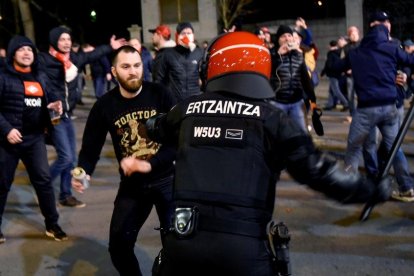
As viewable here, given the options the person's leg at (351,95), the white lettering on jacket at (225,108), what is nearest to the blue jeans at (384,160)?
the white lettering on jacket at (225,108)

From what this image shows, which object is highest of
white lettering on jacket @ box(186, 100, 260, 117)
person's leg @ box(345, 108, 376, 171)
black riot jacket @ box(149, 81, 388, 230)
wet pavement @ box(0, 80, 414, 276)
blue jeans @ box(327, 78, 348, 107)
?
white lettering on jacket @ box(186, 100, 260, 117)

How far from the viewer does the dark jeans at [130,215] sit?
12.3ft

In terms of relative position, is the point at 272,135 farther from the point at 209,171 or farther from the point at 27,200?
the point at 27,200

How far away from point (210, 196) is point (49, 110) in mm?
3510

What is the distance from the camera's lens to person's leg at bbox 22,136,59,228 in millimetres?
5418

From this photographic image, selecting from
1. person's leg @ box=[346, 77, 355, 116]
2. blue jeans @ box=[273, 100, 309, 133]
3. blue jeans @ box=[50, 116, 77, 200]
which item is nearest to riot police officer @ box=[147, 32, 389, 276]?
blue jeans @ box=[50, 116, 77, 200]

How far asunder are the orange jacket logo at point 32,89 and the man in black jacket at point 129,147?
1684 millimetres

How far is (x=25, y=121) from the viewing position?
17.7 ft

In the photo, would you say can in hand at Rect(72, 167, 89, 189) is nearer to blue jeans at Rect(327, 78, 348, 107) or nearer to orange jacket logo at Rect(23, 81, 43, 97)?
orange jacket logo at Rect(23, 81, 43, 97)

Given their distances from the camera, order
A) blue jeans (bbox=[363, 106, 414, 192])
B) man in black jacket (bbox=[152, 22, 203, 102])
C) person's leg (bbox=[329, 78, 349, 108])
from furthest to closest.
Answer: person's leg (bbox=[329, 78, 349, 108]) → man in black jacket (bbox=[152, 22, 203, 102]) → blue jeans (bbox=[363, 106, 414, 192])

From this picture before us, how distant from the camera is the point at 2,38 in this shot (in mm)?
34875

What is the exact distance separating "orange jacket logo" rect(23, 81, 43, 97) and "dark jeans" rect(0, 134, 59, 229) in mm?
375

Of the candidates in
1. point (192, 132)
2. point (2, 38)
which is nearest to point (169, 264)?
point (192, 132)

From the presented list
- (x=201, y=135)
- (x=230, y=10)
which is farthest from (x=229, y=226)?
(x=230, y=10)
